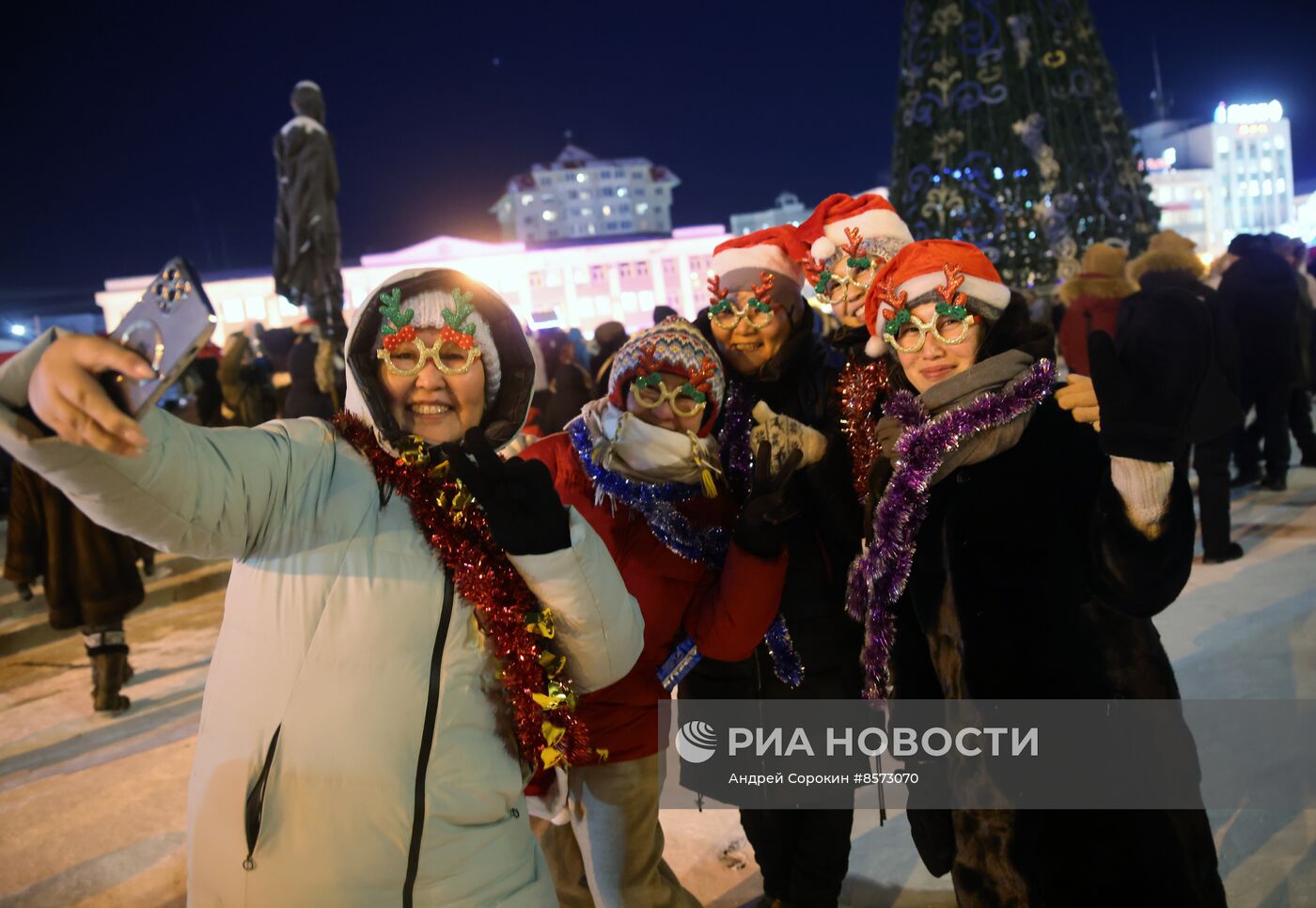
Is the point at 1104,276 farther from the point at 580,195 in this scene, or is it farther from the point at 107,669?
the point at 580,195

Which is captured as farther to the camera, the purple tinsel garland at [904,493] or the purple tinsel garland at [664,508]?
the purple tinsel garland at [664,508]

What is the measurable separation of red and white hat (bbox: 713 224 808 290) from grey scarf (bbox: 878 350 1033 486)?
39.1 inches

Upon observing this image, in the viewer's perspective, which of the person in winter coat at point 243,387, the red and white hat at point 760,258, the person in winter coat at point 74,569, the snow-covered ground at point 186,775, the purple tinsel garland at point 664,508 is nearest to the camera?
the purple tinsel garland at point 664,508

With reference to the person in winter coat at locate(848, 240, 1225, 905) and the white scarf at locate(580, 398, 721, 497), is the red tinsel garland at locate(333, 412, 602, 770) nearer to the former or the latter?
the white scarf at locate(580, 398, 721, 497)

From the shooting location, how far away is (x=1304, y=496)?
6.37 metres

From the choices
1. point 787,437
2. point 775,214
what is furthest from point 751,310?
point 775,214

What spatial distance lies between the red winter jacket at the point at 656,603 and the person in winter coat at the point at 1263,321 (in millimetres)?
5615

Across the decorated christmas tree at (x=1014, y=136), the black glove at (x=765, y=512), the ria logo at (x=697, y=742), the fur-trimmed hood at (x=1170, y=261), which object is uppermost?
the decorated christmas tree at (x=1014, y=136)

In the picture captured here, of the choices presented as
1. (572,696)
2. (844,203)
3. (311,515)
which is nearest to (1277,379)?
(844,203)

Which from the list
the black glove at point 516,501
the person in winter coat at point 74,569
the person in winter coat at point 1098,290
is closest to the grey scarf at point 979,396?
the black glove at point 516,501

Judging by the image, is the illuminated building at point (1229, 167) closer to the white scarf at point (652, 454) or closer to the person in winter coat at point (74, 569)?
the person in winter coat at point (74, 569)

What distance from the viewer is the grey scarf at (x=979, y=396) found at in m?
→ 1.86

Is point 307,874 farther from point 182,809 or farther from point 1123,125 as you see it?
point 1123,125

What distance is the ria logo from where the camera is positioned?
8.13 feet
